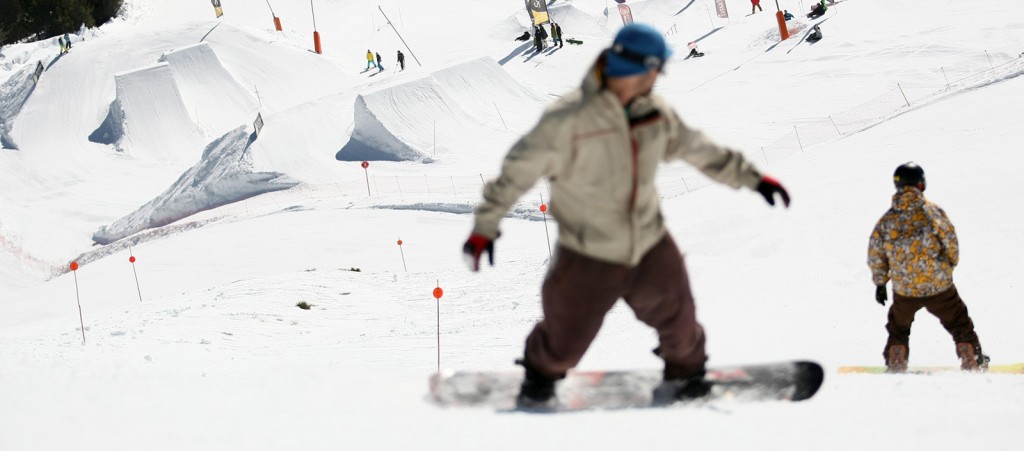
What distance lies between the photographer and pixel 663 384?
12.7 feet

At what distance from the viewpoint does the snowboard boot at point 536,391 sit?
12.4 ft

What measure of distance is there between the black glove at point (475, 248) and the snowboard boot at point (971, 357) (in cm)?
391

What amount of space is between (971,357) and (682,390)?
284cm

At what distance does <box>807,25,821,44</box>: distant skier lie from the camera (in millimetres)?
33031

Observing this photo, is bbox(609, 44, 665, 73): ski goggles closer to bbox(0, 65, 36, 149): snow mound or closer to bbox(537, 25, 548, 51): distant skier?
bbox(0, 65, 36, 149): snow mound

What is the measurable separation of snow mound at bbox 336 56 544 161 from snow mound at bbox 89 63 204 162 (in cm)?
911

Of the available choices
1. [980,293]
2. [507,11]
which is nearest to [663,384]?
[980,293]

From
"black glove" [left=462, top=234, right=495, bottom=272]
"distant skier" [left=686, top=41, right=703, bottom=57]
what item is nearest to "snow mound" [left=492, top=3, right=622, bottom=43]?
"distant skier" [left=686, top=41, right=703, bottom=57]

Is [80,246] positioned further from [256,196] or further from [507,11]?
[507,11]

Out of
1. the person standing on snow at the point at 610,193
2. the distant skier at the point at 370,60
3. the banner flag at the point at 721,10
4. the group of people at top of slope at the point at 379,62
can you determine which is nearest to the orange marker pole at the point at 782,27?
the banner flag at the point at 721,10

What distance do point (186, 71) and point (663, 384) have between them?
35.6 metres

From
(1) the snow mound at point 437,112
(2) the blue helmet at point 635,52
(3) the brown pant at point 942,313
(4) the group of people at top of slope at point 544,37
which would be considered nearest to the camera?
(2) the blue helmet at point 635,52

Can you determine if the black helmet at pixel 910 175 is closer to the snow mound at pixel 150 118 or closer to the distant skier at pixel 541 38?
the snow mound at pixel 150 118

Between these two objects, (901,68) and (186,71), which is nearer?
(901,68)
